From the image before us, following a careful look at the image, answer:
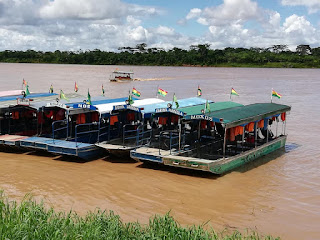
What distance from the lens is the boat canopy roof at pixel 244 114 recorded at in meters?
11.2

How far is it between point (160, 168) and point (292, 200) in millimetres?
3859

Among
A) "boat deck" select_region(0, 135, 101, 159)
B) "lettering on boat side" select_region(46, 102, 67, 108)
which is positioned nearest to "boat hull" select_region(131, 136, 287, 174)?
"boat deck" select_region(0, 135, 101, 159)

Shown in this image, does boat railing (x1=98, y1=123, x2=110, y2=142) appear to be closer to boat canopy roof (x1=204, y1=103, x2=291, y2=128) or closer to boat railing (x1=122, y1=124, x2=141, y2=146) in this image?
boat railing (x1=122, y1=124, x2=141, y2=146)

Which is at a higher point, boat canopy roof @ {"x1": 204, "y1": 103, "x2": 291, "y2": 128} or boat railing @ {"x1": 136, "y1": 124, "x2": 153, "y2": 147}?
boat canopy roof @ {"x1": 204, "y1": 103, "x2": 291, "y2": 128}

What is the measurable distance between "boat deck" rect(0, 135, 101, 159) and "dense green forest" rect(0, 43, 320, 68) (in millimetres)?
77525

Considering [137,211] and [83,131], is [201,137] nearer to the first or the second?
[83,131]

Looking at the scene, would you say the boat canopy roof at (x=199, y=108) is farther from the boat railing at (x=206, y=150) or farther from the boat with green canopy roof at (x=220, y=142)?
the boat railing at (x=206, y=150)

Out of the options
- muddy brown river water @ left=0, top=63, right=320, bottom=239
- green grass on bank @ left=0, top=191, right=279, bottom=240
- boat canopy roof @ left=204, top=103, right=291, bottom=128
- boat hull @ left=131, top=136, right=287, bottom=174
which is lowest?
muddy brown river water @ left=0, top=63, right=320, bottom=239

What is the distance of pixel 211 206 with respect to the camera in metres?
9.25

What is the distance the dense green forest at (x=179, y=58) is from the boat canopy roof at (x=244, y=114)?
74.5 m

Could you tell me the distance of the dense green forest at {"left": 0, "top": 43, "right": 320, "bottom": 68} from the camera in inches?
3465

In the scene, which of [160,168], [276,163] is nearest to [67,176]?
[160,168]

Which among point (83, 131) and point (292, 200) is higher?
point (83, 131)

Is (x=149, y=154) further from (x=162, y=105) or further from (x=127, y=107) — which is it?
(x=162, y=105)
